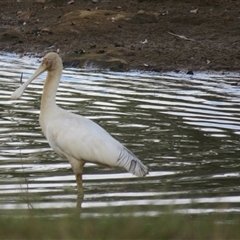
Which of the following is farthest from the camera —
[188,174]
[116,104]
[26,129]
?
[116,104]

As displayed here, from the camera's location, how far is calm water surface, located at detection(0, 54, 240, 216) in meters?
8.27

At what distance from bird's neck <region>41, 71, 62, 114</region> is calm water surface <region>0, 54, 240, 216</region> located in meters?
0.57

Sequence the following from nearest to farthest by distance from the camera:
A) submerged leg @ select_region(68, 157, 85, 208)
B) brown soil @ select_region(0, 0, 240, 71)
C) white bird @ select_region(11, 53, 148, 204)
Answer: white bird @ select_region(11, 53, 148, 204)
submerged leg @ select_region(68, 157, 85, 208)
brown soil @ select_region(0, 0, 240, 71)

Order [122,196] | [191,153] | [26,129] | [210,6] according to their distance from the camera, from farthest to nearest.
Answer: [210,6], [26,129], [191,153], [122,196]

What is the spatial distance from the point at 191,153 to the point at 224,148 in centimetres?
44

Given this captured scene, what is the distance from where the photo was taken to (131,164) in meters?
8.47

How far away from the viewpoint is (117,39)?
19.7m

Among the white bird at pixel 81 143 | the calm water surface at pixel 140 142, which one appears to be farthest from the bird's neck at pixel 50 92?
the calm water surface at pixel 140 142

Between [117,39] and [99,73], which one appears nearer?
[99,73]

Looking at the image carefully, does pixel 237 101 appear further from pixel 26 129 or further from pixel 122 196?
pixel 122 196

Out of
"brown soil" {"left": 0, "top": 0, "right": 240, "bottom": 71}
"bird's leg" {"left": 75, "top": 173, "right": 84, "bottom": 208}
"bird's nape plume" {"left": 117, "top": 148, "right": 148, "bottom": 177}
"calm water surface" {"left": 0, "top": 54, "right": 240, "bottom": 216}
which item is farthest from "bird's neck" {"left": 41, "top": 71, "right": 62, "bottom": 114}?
"brown soil" {"left": 0, "top": 0, "right": 240, "bottom": 71}

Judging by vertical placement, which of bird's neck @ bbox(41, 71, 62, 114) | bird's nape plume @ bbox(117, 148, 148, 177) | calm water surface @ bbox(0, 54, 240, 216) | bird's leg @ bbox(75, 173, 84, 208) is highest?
bird's neck @ bbox(41, 71, 62, 114)

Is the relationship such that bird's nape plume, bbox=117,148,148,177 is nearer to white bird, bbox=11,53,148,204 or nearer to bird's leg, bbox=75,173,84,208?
A: white bird, bbox=11,53,148,204

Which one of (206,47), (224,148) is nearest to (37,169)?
(224,148)
